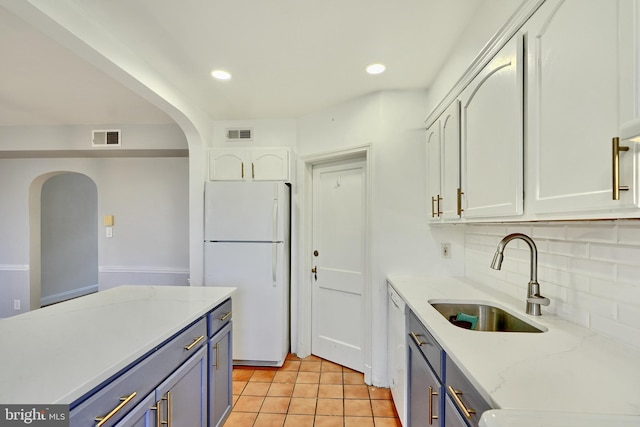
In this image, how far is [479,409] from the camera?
884 millimetres

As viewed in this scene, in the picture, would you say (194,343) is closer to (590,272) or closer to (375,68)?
(590,272)

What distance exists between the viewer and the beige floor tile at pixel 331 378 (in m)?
2.65

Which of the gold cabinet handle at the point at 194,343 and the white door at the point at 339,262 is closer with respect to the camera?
the gold cabinet handle at the point at 194,343

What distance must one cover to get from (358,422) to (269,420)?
2.07 feet

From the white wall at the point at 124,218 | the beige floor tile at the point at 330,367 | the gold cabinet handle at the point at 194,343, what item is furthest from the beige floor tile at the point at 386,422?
the white wall at the point at 124,218

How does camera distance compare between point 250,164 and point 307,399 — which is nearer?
point 307,399

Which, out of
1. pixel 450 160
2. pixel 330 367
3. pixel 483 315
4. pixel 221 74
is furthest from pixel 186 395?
pixel 221 74

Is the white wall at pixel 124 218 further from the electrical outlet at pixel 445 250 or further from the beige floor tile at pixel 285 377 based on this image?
the electrical outlet at pixel 445 250

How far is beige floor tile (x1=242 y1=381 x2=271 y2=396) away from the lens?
2.48 metres

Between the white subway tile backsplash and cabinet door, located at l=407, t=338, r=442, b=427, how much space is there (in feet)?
2.16

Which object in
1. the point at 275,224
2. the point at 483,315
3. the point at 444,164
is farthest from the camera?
the point at 275,224

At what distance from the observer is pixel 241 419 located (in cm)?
215

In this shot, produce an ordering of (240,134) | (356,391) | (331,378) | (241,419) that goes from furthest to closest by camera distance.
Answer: (240,134) → (331,378) → (356,391) → (241,419)

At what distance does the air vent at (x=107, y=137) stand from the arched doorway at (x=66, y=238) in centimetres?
185
